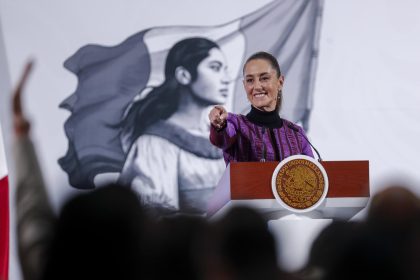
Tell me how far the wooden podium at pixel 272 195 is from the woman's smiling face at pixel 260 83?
77 cm

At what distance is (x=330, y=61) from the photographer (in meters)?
6.45

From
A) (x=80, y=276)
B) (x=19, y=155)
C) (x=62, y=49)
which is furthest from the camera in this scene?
(x=62, y=49)

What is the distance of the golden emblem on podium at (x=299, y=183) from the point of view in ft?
11.3

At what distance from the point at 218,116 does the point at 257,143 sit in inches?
17.4

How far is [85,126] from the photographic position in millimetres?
6352

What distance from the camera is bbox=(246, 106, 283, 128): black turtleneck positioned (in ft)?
13.6

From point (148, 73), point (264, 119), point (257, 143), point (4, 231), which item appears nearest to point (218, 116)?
point (257, 143)

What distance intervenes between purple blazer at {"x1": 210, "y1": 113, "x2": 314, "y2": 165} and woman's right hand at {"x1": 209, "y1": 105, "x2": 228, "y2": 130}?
19 centimetres

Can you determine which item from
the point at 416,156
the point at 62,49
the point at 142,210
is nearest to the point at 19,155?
the point at 142,210

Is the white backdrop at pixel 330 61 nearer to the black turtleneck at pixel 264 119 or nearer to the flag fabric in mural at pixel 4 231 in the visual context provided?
A: the black turtleneck at pixel 264 119

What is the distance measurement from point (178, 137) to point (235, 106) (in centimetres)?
50

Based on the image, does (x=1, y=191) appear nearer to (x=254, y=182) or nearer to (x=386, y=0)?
(x=254, y=182)

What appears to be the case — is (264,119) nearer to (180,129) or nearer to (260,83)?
(260,83)

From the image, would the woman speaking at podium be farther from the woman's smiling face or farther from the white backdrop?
the white backdrop
